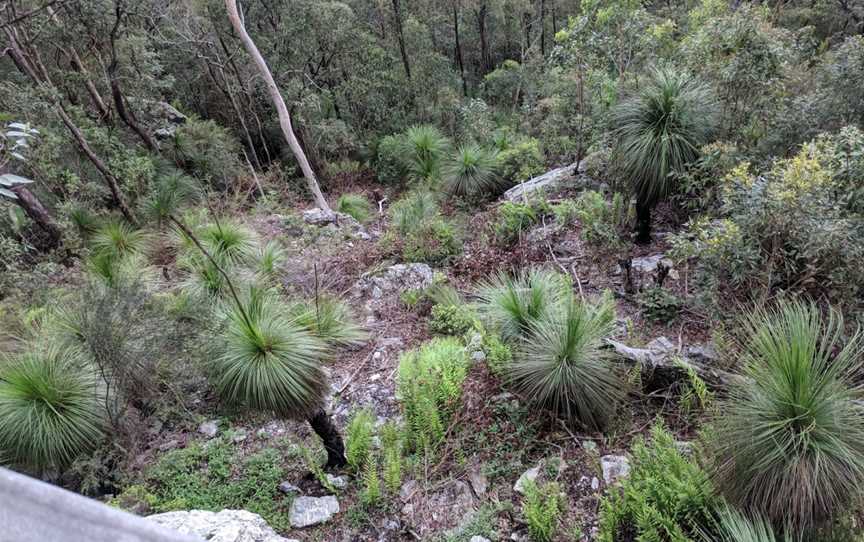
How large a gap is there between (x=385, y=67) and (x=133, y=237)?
27.2 feet

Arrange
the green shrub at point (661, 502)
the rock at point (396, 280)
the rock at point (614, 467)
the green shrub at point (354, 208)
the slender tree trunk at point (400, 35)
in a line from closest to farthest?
the green shrub at point (661, 502) → the rock at point (614, 467) → the rock at point (396, 280) → the green shrub at point (354, 208) → the slender tree trunk at point (400, 35)

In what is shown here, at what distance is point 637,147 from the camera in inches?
196

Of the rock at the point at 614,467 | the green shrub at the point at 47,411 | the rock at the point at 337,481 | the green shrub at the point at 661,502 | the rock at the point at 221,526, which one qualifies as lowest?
the rock at the point at 614,467

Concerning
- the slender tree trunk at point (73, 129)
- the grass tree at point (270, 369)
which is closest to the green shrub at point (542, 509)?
the grass tree at point (270, 369)

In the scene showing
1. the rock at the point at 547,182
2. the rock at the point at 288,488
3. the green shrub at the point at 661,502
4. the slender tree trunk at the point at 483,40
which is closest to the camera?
the green shrub at the point at 661,502

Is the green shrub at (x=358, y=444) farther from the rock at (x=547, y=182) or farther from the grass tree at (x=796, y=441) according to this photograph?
the rock at (x=547, y=182)

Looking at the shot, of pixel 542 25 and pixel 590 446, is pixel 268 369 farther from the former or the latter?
pixel 542 25

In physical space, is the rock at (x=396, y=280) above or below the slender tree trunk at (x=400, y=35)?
below

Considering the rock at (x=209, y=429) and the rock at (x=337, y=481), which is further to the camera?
the rock at (x=209, y=429)

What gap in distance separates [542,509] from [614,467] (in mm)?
619

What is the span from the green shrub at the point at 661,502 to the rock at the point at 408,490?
126 cm

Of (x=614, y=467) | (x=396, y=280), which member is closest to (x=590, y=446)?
(x=614, y=467)

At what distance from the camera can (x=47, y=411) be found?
130 inches

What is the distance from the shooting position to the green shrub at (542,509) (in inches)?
107
